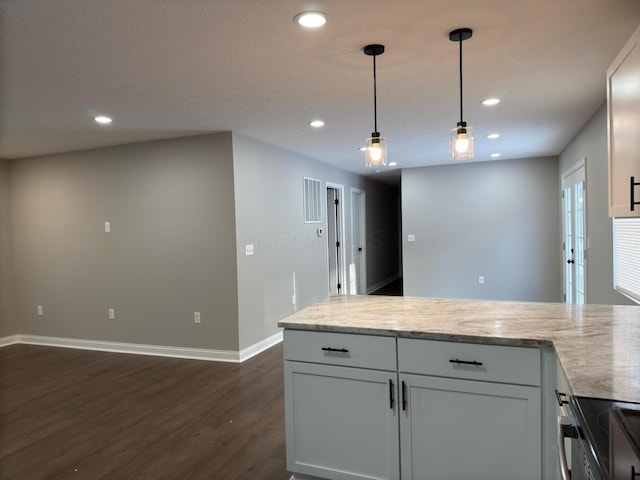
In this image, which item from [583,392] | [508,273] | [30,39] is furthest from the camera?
[508,273]

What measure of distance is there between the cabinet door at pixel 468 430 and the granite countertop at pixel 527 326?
213 mm

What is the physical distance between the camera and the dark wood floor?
2.52m

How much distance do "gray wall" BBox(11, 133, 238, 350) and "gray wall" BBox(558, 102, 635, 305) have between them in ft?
11.1

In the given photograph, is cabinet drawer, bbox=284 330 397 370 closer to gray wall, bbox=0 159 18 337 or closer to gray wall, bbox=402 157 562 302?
gray wall, bbox=0 159 18 337

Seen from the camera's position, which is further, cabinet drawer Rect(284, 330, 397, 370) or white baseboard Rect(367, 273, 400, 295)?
white baseboard Rect(367, 273, 400, 295)

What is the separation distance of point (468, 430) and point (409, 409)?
0.85 feet

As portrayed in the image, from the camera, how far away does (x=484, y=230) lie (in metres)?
6.88

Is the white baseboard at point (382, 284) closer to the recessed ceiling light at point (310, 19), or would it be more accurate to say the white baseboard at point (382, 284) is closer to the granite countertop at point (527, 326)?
the granite countertop at point (527, 326)

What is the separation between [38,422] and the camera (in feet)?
10.4

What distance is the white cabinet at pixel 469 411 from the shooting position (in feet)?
5.72

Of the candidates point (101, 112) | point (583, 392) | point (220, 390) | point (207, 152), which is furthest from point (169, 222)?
point (583, 392)

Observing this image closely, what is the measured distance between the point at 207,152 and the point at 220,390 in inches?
92.9

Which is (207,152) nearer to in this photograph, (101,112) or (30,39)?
(101,112)

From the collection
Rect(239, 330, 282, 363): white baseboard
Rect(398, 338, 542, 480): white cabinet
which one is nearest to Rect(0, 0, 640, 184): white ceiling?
Rect(398, 338, 542, 480): white cabinet
